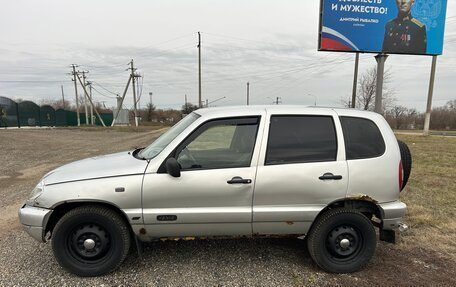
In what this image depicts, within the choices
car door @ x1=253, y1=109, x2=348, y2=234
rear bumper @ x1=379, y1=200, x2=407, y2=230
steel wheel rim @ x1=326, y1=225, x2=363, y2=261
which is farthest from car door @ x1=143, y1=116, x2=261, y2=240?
rear bumper @ x1=379, y1=200, x2=407, y2=230

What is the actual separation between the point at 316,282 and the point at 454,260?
72.2 inches

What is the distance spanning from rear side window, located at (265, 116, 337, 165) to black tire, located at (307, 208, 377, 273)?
2.14 feet

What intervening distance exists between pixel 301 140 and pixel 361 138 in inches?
26.9

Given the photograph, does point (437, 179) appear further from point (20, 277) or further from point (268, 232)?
point (20, 277)

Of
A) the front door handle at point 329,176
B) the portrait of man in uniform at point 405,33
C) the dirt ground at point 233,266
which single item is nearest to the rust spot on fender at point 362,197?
the front door handle at point 329,176

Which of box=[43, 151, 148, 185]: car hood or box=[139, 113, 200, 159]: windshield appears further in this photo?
box=[139, 113, 200, 159]: windshield

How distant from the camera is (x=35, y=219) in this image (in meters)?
3.33

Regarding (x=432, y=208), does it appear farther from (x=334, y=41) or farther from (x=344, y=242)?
(x=334, y=41)

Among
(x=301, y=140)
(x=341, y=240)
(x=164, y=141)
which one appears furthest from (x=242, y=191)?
(x=341, y=240)

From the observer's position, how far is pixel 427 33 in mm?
16312

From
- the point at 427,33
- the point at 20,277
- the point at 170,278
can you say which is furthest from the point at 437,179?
the point at 427,33

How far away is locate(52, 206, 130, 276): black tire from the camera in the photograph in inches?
131

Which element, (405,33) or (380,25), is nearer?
(380,25)

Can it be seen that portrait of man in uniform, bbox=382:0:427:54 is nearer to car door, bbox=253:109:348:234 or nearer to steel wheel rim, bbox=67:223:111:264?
car door, bbox=253:109:348:234
